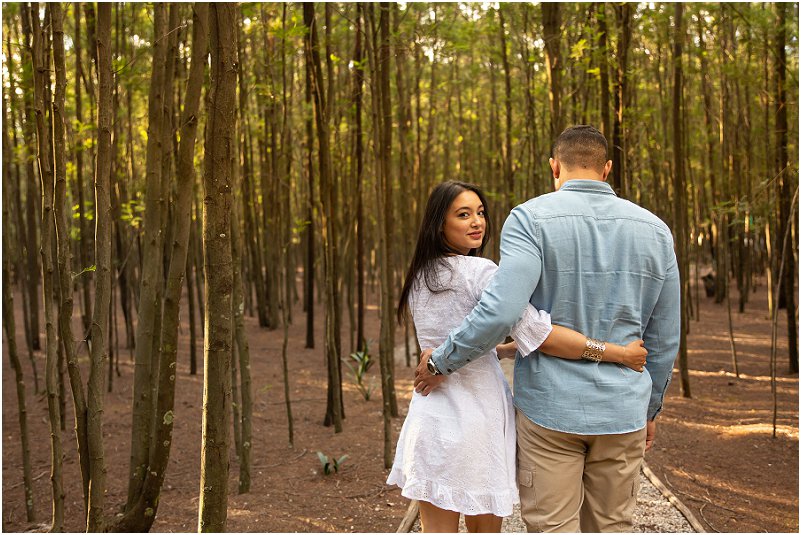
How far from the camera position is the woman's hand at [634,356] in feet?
7.04

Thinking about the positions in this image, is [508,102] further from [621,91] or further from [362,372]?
[362,372]

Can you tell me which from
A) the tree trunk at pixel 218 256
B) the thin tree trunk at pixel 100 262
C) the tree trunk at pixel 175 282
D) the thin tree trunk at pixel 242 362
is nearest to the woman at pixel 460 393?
the tree trunk at pixel 218 256

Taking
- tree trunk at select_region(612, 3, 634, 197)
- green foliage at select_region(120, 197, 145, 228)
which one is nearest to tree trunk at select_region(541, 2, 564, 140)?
tree trunk at select_region(612, 3, 634, 197)

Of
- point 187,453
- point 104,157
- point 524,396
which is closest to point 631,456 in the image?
point 524,396

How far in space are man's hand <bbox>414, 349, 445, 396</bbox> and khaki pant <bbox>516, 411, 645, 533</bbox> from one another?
0.28 m

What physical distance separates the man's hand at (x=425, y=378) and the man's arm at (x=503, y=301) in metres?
0.07

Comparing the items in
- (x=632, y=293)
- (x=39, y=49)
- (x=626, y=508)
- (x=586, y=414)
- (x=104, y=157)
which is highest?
(x=39, y=49)

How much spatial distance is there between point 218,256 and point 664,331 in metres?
1.41

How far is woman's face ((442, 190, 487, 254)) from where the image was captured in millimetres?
2322

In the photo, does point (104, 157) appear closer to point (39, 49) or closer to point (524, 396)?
point (39, 49)

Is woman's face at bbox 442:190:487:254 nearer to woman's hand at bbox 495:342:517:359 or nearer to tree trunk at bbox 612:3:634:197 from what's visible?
woman's hand at bbox 495:342:517:359

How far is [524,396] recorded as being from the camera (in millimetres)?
2207

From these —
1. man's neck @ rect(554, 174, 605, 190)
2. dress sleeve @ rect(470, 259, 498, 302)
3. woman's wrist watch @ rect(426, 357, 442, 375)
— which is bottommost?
woman's wrist watch @ rect(426, 357, 442, 375)

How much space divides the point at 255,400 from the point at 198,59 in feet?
18.2
